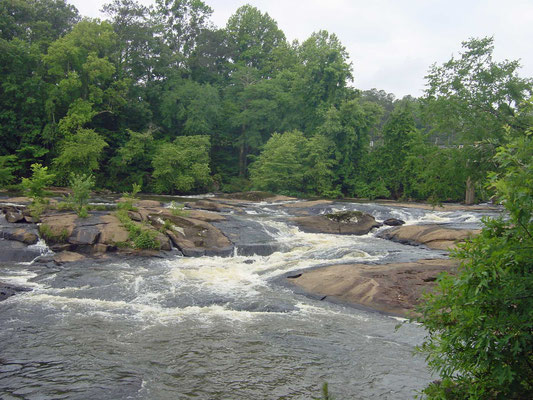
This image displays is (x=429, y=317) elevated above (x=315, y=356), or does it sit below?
above

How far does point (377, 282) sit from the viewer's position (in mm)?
11062

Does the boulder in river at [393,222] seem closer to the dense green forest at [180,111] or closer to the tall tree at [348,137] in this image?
the dense green forest at [180,111]

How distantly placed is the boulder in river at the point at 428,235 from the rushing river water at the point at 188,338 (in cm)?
476

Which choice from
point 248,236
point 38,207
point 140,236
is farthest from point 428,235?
point 38,207

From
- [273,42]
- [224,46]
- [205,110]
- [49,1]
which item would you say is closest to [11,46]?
[49,1]

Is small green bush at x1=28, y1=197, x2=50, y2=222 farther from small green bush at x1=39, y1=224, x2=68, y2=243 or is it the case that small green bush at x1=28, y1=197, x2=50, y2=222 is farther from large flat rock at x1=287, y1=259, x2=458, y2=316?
large flat rock at x1=287, y1=259, x2=458, y2=316

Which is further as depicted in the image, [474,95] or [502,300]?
[474,95]

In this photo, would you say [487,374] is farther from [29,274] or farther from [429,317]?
[29,274]

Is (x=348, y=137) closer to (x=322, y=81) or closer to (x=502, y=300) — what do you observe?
(x=322, y=81)

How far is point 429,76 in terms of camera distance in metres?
13.7

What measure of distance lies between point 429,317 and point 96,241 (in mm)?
12468

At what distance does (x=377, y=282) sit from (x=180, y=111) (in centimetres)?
3150

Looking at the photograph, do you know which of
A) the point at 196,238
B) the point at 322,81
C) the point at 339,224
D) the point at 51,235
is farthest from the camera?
the point at 322,81

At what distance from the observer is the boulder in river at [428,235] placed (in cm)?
1591
